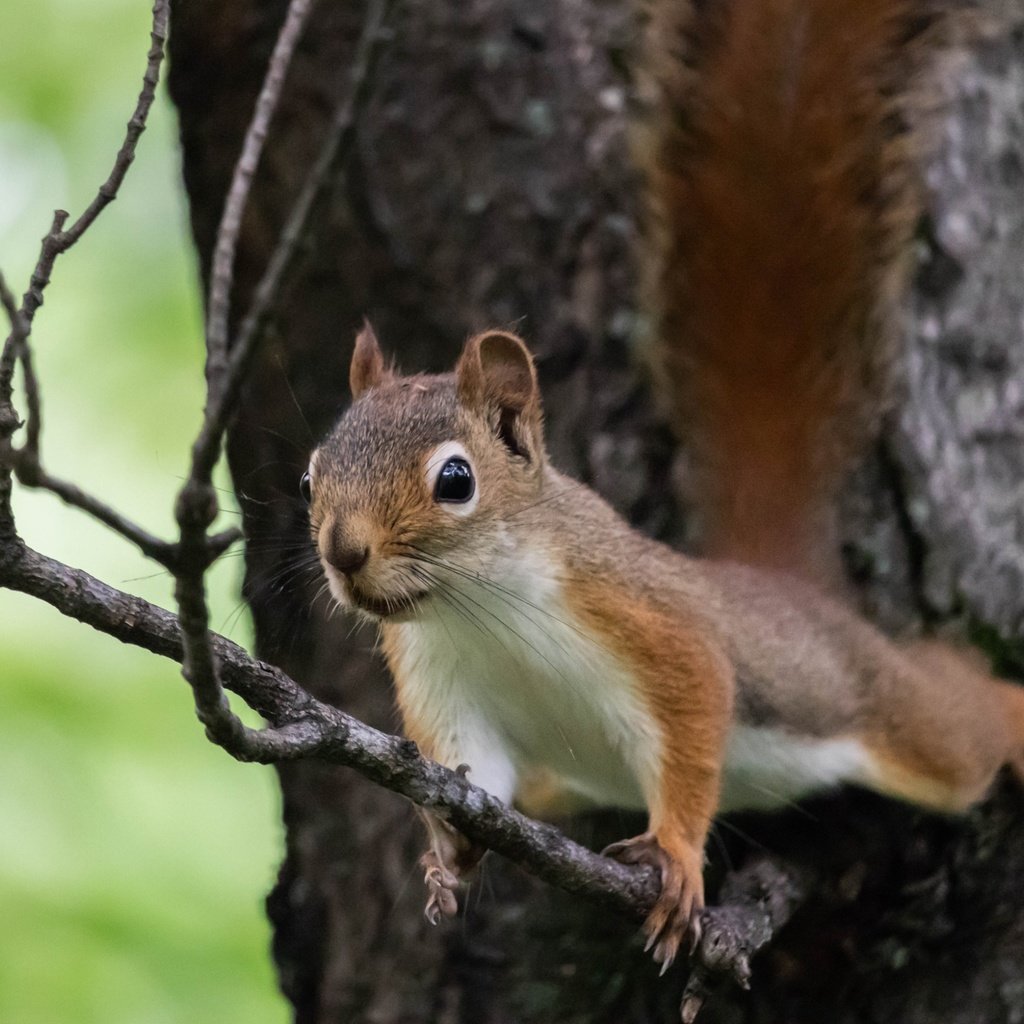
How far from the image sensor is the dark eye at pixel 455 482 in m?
1.49

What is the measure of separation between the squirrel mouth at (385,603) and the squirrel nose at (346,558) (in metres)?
0.03

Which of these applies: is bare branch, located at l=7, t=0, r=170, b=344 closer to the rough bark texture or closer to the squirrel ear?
the squirrel ear

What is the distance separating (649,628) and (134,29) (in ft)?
7.29

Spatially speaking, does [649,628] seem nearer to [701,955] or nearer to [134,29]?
[701,955]

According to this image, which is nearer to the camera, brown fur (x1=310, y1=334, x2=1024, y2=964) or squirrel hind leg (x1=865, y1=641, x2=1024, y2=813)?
brown fur (x1=310, y1=334, x2=1024, y2=964)

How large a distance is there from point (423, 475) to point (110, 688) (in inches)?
63.6

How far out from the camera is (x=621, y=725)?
1.71m

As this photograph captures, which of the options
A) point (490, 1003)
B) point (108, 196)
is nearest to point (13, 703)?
point (490, 1003)

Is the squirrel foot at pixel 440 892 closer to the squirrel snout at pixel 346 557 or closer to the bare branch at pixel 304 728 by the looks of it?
the bare branch at pixel 304 728

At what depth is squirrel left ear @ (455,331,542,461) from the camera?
1626mm

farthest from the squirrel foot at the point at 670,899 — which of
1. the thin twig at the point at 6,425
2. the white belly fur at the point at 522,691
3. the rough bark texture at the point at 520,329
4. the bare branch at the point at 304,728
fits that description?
the thin twig at the point at 6,425

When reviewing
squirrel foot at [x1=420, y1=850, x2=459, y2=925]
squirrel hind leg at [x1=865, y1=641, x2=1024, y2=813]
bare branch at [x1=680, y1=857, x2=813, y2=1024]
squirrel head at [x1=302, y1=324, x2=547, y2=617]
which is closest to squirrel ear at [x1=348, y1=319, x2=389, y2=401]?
squirrel head at [x1=302, y1=324, x2=547, y2=617]

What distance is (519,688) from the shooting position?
67.7 inches

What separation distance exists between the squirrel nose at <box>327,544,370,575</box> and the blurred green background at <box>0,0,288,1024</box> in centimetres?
62
